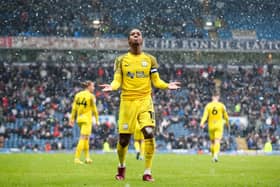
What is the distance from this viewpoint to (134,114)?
1058cm

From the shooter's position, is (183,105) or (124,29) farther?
(124,29)

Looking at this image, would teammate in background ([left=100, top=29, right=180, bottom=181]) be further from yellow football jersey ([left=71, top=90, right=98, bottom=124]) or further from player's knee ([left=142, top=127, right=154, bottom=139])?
yellow football jersey ([left=71, top=90, right=98, bottom=124])

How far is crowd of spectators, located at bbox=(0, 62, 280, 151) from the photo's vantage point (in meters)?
37.9

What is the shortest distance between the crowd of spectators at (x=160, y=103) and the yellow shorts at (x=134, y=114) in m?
26.2

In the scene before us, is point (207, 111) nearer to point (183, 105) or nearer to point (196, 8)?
point (183, 105)

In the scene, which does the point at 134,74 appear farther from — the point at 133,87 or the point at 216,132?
the point at 216,132

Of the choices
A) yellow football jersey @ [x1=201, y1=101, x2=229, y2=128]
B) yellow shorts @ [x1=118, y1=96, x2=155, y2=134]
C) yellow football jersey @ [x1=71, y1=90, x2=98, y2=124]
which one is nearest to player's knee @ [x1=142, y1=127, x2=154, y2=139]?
yellow shorts @ [x1=118, y1=96, x2=155, y2=134]

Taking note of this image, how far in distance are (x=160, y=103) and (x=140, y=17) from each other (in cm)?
769

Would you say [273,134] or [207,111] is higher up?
[207,111]

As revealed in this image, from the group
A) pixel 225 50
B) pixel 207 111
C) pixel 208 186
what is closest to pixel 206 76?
pixel 225 50

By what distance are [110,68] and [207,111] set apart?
2647cm

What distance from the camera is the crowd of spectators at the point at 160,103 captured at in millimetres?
37875

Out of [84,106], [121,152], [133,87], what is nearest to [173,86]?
[133,87]

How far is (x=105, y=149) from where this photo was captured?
34.9 m
